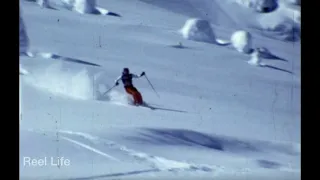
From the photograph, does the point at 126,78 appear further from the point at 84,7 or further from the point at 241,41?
the point at 241,41

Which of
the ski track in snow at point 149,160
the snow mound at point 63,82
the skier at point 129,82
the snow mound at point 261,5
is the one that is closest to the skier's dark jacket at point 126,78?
the skier at point 129,82

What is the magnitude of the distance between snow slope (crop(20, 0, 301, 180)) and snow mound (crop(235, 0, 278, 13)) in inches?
1.3

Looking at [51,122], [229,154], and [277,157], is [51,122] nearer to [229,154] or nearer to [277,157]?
[229,154]

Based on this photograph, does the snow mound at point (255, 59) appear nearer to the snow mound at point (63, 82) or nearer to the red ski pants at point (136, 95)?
the red ski pants at point (136, 95)

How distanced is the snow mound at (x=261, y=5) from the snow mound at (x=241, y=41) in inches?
4.3

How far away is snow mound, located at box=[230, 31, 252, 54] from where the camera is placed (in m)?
2.00

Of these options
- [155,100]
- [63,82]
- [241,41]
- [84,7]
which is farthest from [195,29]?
[63,82]

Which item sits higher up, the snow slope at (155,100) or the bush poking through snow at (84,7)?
the bush poking through snow at (84,7)

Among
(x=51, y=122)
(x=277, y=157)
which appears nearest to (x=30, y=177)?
(x=51, y=122)

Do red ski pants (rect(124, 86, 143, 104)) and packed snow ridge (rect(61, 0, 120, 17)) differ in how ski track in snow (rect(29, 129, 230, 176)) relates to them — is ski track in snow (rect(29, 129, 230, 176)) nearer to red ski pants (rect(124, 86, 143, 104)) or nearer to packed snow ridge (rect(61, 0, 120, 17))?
red ski pants (rect(124, 86, 143, 104))

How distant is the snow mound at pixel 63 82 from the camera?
192cm

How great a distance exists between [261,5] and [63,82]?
2.54 ft

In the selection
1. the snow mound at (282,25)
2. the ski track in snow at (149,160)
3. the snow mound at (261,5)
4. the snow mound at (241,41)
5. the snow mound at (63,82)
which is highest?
the snow mound at (261,5)
